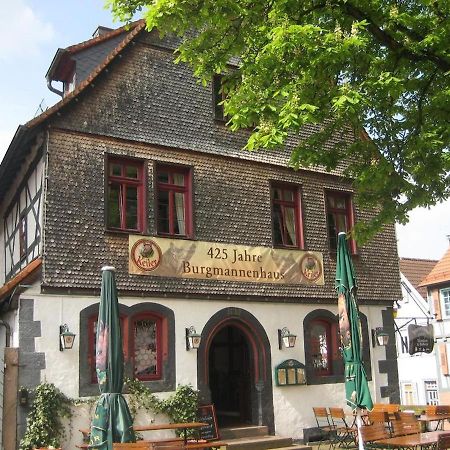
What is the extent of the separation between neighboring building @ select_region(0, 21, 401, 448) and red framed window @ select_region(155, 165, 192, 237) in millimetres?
33

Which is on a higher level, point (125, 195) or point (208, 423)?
point (125, 195)

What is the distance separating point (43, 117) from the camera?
1277 centimetres

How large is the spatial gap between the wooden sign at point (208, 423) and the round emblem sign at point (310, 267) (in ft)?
13.9

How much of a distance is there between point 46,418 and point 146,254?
3.76m

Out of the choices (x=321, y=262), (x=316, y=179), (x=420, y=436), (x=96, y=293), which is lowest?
(x=420, y=436)

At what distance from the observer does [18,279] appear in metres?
12.1

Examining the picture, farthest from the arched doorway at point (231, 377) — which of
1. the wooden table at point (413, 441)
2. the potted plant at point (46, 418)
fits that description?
the wooden table at point (413, 441)

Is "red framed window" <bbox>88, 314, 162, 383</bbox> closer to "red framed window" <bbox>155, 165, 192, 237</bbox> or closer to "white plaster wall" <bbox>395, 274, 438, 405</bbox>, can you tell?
"red framed window" <bbox>155, 165, 192, 237</bbox>

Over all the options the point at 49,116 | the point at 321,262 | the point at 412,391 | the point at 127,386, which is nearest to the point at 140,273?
the point at 127,386

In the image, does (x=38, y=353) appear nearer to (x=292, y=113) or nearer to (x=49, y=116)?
(x=49, y=116)

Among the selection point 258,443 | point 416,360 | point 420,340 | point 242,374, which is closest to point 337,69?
point 258,443

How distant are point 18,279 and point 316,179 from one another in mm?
8179

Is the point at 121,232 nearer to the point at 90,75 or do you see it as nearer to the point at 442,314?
the point at 90,75

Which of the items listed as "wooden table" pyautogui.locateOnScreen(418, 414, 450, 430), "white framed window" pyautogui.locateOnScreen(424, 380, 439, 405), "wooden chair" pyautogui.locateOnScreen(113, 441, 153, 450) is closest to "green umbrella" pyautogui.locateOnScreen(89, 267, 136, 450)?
"wooden chair" pyautogui.locateOnScreen(113, 441, 153, 450)
